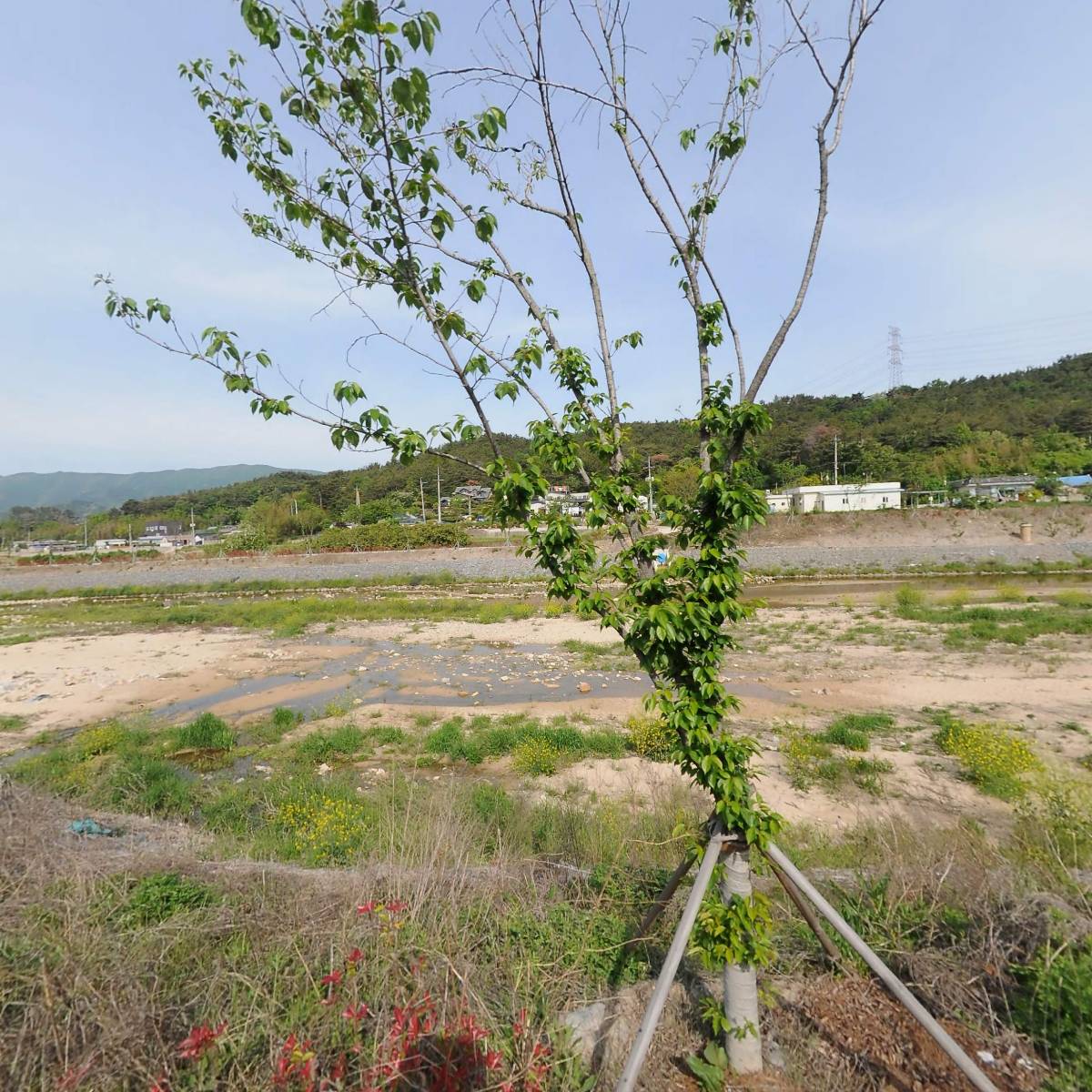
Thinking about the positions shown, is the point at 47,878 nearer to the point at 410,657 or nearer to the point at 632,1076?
the point at 632,1076

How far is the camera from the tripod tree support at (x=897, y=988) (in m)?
2.38

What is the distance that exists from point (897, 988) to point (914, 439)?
9098 cm

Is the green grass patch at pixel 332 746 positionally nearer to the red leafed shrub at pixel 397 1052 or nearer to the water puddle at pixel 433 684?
the water puddle at pixel 433 684

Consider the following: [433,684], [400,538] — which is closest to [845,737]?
A: [433,684]

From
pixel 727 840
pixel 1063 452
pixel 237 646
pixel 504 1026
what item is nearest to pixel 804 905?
pixel 727 840

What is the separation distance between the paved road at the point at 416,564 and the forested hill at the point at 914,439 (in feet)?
29.7

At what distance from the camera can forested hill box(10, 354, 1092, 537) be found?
69.1m

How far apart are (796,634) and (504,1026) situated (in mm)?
18902

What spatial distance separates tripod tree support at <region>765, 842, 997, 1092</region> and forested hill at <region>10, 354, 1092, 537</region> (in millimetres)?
49534

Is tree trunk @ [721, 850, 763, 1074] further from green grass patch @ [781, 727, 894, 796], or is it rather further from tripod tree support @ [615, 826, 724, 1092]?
green grass patch @ [781, 727, 894, 796]

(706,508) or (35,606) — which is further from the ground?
(706,508)

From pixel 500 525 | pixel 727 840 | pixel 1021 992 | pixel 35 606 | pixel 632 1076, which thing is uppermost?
pixel 500 525

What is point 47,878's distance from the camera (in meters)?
3.59

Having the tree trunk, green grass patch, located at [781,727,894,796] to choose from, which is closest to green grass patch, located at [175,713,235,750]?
green grass patch, located at [781,727,894,796]
